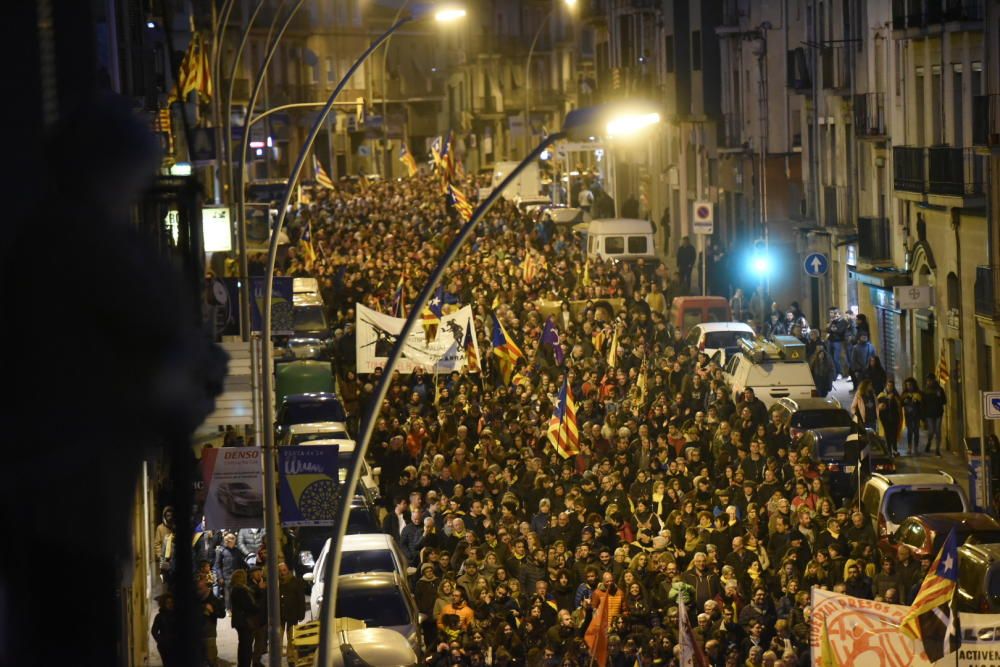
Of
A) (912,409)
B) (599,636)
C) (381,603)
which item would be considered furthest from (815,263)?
(599,636)

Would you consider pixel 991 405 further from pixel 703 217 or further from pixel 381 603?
pixel 703 217

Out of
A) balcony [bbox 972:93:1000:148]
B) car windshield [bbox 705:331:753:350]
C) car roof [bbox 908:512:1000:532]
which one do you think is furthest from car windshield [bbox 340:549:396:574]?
balcony [bbox 972:93:1000:148]

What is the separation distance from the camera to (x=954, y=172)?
36.3 m

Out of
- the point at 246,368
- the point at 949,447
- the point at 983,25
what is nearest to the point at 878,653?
the point at 246,368

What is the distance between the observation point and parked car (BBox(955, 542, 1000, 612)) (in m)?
18.3

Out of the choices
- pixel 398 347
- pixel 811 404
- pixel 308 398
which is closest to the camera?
pixel 398 347

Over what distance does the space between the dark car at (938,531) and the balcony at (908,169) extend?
1813 cm

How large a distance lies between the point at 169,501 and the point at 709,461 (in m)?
20.2

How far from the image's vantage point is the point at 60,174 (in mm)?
3326

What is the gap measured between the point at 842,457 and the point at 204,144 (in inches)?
493

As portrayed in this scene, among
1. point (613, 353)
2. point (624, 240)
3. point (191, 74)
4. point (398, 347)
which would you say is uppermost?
point (191, 74)

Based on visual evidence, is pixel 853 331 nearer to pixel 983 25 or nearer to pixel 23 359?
pixel 983 25

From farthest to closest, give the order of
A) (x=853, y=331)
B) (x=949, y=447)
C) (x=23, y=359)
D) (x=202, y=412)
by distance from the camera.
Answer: (x=853, y=331), (x=949, y=447), (x=202, y=412), (x=23, y=359)

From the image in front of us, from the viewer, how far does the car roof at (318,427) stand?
28.5 meters
